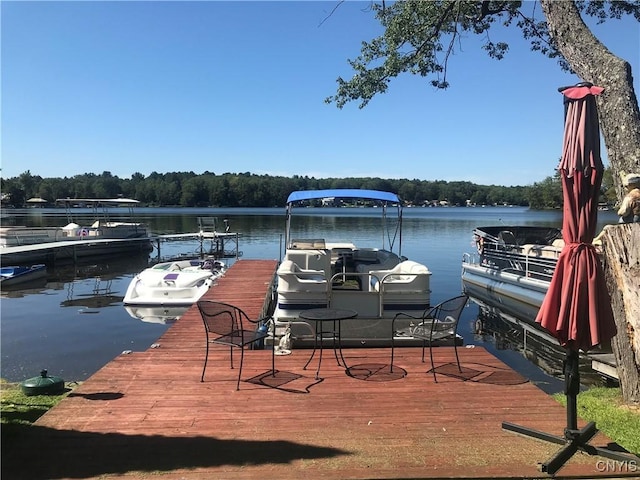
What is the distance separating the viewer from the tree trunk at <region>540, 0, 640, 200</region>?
5172 mm

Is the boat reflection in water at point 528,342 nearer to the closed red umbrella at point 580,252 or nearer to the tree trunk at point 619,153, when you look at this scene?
the tree trunk at point 619,153

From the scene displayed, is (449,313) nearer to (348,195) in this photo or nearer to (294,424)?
(294,424)

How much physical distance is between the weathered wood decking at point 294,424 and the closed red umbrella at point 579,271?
501 millimetres

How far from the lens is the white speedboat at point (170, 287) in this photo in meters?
12.7

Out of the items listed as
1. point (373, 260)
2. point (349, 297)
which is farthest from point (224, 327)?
point (373, 260)

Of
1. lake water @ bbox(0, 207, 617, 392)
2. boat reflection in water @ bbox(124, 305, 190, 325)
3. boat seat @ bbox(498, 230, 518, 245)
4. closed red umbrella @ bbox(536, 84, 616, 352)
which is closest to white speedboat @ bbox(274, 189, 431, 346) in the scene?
lake water @ bbox(0, 207, 617, 392)

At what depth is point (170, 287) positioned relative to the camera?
1302cm

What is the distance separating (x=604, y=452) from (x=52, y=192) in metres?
96.2

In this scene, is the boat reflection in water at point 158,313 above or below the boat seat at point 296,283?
below

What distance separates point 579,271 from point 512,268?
504 inches

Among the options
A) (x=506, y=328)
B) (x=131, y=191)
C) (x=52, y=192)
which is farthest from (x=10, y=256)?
(x=131, y=191)

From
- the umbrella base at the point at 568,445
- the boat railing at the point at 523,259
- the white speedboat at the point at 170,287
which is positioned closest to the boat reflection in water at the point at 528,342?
the boat railing at the point at 523,259

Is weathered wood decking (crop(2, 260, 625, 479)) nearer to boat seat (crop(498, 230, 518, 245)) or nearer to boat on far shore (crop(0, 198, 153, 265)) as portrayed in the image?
boat seat (crop(498, 230, 518, 245))

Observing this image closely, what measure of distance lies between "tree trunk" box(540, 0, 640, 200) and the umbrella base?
9.52 feet
